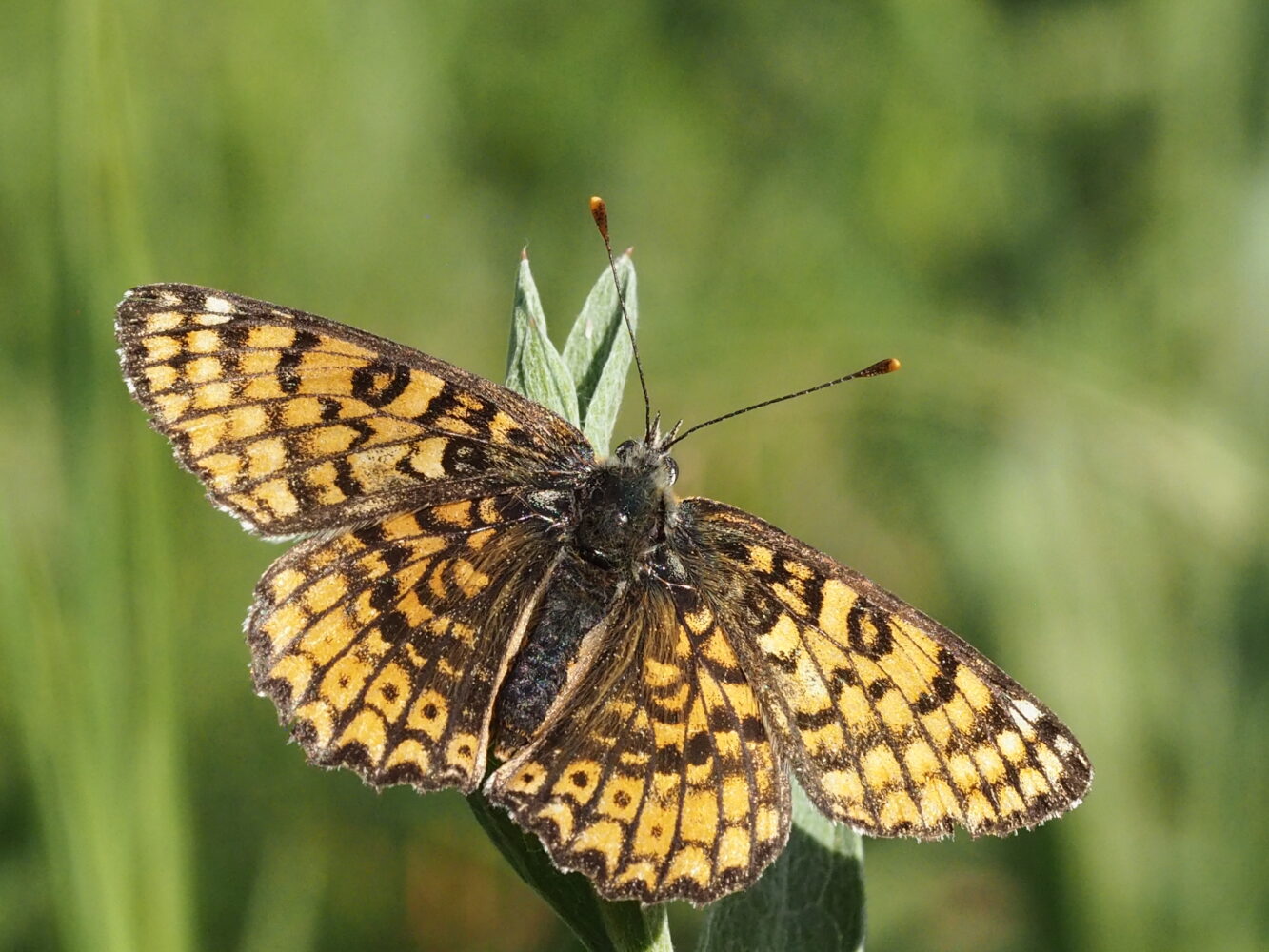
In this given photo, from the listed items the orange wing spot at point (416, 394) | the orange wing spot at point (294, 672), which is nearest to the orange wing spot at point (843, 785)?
the orange wing spot at point (294, 672)

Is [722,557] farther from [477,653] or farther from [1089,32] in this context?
[1089,32]

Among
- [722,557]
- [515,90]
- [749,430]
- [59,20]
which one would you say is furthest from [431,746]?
[515,90]

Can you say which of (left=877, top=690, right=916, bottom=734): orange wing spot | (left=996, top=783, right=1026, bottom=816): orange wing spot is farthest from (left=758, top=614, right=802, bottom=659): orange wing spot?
(left=996, top=783, right=1026, bottom=816): orange wing spot

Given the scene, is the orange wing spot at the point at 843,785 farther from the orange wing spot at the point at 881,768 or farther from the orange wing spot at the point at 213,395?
the orange wing spot at the point at 213,395

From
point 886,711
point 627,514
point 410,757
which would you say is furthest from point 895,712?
point 410,757

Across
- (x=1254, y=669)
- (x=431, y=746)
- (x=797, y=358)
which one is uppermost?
(x=797, y=358)

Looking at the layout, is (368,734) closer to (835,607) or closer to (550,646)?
(550,646)
